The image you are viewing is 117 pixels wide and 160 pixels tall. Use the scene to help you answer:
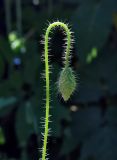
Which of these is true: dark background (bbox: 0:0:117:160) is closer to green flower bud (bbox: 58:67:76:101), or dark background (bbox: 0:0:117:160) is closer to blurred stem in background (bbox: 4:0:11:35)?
blurred stem in background (bbox: 4:0:11:35)

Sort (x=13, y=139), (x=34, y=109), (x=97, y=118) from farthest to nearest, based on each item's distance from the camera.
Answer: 1. (x=13, y=139)
2. (x=97, y=118)
3. (x=34, y=109)

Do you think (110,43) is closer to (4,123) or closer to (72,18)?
(72,18)

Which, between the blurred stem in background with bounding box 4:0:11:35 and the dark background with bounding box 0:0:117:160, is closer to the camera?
the dark background with bounding box 0:0:117:160

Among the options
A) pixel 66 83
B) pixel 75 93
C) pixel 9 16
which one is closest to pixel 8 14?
pixel 9 16

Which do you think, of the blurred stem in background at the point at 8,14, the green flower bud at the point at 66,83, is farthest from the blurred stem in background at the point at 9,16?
the green flower bud at the point at 66,83

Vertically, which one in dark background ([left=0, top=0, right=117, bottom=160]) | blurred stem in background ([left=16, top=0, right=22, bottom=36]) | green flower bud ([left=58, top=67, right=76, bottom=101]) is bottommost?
green flower bud ([left=58, top=67, right=76, bottom=101])

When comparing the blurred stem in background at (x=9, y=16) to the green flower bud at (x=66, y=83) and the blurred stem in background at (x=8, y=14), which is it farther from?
the green flower bud at (x=66, y=83)

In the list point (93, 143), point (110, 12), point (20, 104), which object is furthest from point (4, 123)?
point (110, 12)

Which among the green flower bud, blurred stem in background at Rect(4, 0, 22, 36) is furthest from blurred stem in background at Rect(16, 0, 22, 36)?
the green flower bud
